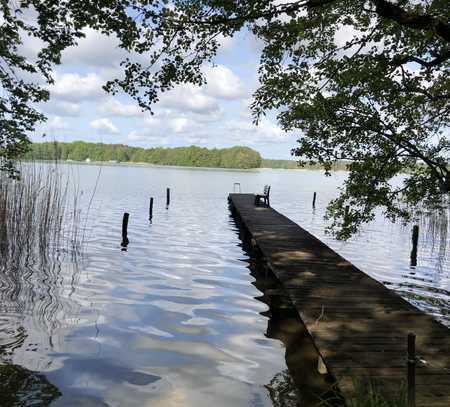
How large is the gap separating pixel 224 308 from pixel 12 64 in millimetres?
7698

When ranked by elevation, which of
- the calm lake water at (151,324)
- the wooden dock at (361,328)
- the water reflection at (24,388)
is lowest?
the calm lake water at (151,324)

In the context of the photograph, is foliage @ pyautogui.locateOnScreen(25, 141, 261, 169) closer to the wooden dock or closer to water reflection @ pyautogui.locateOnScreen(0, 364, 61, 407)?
the wooden dock

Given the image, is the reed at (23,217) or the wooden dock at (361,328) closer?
the wooden dock at (361,328)

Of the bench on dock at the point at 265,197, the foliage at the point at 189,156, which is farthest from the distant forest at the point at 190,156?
the bench on dock at the point at 265,197

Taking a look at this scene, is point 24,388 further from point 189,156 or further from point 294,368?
point 189,156

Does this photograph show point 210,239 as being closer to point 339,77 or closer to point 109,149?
point 339,77

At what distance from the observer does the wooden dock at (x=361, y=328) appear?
4754mm

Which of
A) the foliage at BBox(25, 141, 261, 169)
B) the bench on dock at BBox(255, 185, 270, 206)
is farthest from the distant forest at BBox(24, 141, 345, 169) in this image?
the bench on dock at BBox(255, 185, 270, 206)

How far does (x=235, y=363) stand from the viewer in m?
6.40

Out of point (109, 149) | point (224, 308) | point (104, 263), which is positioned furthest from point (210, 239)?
point (109, 149)

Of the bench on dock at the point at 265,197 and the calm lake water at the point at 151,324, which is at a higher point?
the bench on dock at the point at 265,197

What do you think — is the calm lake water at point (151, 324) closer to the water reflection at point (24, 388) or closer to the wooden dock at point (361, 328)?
the water reflection at point (24, 388)

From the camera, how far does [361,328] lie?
635 cm

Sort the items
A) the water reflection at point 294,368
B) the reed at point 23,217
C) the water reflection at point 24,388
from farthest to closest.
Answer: the reed at point 23,217
the water reflection at point 294,368
the water reflection at point 24,388
